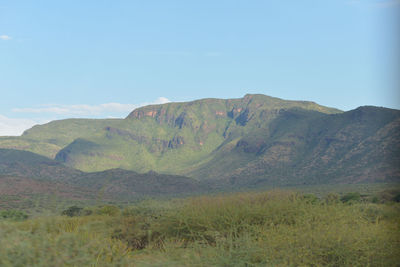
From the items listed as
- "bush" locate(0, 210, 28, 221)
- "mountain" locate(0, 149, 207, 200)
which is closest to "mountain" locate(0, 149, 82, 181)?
"mountain" locate(0, 149, 207, 200)

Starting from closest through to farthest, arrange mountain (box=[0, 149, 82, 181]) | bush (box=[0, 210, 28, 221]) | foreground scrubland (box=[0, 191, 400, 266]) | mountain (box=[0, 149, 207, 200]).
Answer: foreground scrubland (box=[0, 191, 400, 266]) → bush (box=[0, 210, 28, 221]) → mountain (box=[0, 149, 207, 200]) → mountain (box=[0, 149, 82, 181])

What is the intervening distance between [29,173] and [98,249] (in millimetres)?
102284

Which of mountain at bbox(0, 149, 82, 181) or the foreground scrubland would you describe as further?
mountain at bbox(0, 149, 82, 181)

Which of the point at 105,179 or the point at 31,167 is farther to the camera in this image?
the point at 31,167

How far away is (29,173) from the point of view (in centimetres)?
10200

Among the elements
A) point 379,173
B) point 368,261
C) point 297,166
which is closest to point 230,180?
point 297,166

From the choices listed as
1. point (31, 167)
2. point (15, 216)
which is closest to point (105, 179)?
point (31, 167)

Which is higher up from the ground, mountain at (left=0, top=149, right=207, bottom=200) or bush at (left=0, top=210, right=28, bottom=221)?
bush at (left=0, top=210, right=28, bottom=221)

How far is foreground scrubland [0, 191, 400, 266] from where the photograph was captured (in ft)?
22.0

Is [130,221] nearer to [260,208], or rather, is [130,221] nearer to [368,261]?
[260,208]

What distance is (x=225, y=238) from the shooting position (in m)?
9.88

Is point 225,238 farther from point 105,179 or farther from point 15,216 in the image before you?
point 105,179

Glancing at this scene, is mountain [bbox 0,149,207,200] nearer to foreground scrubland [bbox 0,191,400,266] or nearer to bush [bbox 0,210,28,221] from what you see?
bush [bbox 0,210,28,221]

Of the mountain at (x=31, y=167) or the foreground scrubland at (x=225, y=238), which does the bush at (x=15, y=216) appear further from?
the mountain at (x=31, y=167)
